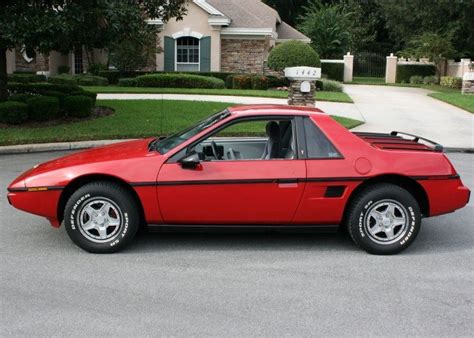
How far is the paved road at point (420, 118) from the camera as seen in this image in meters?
14.4

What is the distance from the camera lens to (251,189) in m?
5.42

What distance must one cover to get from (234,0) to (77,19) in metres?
25.0

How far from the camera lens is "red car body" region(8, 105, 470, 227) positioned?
543 centimetres

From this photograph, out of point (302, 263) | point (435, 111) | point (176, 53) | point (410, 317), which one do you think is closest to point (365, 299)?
point (410, 317)

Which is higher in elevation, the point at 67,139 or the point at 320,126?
the point at 320,126

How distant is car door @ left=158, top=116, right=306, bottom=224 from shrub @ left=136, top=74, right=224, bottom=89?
21.4 metres

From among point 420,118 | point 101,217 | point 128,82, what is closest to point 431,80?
point 128,82

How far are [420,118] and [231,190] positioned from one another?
45.0 ft

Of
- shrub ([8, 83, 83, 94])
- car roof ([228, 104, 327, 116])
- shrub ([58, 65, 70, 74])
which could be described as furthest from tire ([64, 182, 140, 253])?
shrub ([58, 65, 70, 74])

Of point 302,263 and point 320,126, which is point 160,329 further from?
point 320,126

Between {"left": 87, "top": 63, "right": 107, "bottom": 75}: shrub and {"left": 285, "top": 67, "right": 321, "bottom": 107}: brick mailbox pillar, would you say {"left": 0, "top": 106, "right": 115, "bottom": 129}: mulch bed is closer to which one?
{"left": 285, "top": 67, "right": 321, "bottom": 107}: brick mailbox pillar

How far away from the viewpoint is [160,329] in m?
4.01

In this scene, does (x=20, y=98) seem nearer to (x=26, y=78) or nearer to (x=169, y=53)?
(x=26, y=78)

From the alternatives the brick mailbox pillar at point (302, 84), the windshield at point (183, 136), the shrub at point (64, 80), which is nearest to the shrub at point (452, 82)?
the brick mailbox pillar at point (302, 84)
